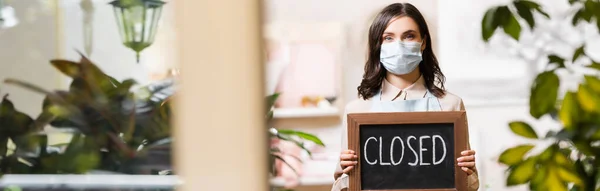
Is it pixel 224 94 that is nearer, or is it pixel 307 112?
pixel 224 94

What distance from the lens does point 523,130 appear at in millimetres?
658

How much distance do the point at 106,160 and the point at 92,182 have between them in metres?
0.03

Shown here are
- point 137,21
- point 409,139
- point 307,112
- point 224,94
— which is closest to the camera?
point 224,94

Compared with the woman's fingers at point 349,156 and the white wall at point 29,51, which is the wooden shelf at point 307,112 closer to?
the woman's fingers at point 349,156

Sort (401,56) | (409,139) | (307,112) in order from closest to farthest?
(409,139), (401,56), (307,112)

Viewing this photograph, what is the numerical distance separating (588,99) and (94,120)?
41 cm

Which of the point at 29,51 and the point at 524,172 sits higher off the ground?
the point at 29,51

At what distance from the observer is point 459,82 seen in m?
2.38

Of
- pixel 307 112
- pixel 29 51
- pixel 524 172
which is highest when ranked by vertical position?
pixel 29 51

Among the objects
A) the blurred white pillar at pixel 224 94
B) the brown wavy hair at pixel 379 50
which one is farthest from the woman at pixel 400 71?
the blurred white pillar at pixel 224 94

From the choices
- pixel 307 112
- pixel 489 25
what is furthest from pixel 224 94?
pixel 307 112

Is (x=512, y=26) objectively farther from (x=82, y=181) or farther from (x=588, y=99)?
(x=82, y=181)

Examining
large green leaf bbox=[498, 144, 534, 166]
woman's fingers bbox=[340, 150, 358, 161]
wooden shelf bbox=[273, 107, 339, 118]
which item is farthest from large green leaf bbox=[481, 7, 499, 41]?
wooden shelf bbox=[273, 107, 339, 118]

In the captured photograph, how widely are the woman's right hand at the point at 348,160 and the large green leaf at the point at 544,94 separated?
503mm
